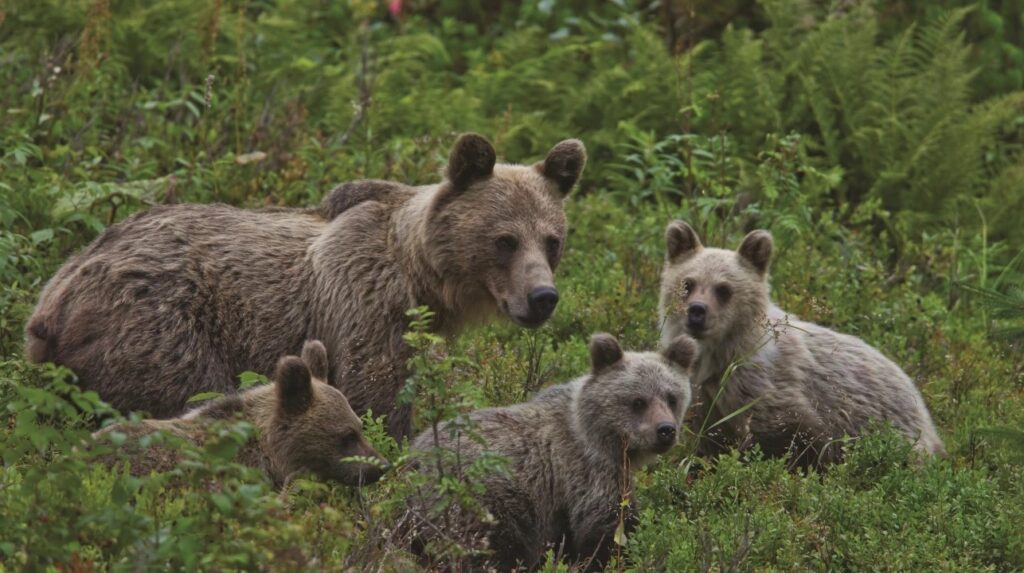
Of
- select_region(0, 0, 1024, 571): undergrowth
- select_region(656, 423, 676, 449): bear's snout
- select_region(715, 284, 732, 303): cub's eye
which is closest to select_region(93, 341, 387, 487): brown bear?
select_region(0, 0, 1024, 571): undergrowth

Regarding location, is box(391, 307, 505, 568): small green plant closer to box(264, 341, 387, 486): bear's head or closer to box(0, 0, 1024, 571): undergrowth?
box(0, 0, 1024, 571): undergrowth

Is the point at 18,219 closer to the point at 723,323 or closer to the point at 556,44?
the point at 723,323

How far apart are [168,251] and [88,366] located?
29.0 inches

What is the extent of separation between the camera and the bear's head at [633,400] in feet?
23.4

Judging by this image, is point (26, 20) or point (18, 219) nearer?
point (18, 219)

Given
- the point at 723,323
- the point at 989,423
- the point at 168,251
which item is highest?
the point at 168,251

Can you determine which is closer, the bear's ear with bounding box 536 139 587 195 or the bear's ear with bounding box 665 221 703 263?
the bear's ear with bounding box 536 139 587 195

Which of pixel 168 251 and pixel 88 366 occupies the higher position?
pixel 168 251

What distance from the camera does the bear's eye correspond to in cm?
782

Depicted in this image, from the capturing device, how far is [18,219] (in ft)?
30.5

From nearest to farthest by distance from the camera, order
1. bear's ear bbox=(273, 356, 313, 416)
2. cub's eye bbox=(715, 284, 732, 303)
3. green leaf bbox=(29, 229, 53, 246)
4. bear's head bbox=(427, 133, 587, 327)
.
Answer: bear's ear bbox=(273, 356, 313, 416), bear's head bbox=(427, 133, 587, 327), cub's eye bbox=(715, 284, 732, 303), green leaf bbox=(29, 229, 53, 246)

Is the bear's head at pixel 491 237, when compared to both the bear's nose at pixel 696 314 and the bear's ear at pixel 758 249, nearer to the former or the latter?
the bear's nose at pixel 696 314

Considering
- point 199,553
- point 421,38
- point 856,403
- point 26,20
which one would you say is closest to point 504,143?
point 421,38

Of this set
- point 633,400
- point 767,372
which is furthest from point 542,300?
point 767,372
